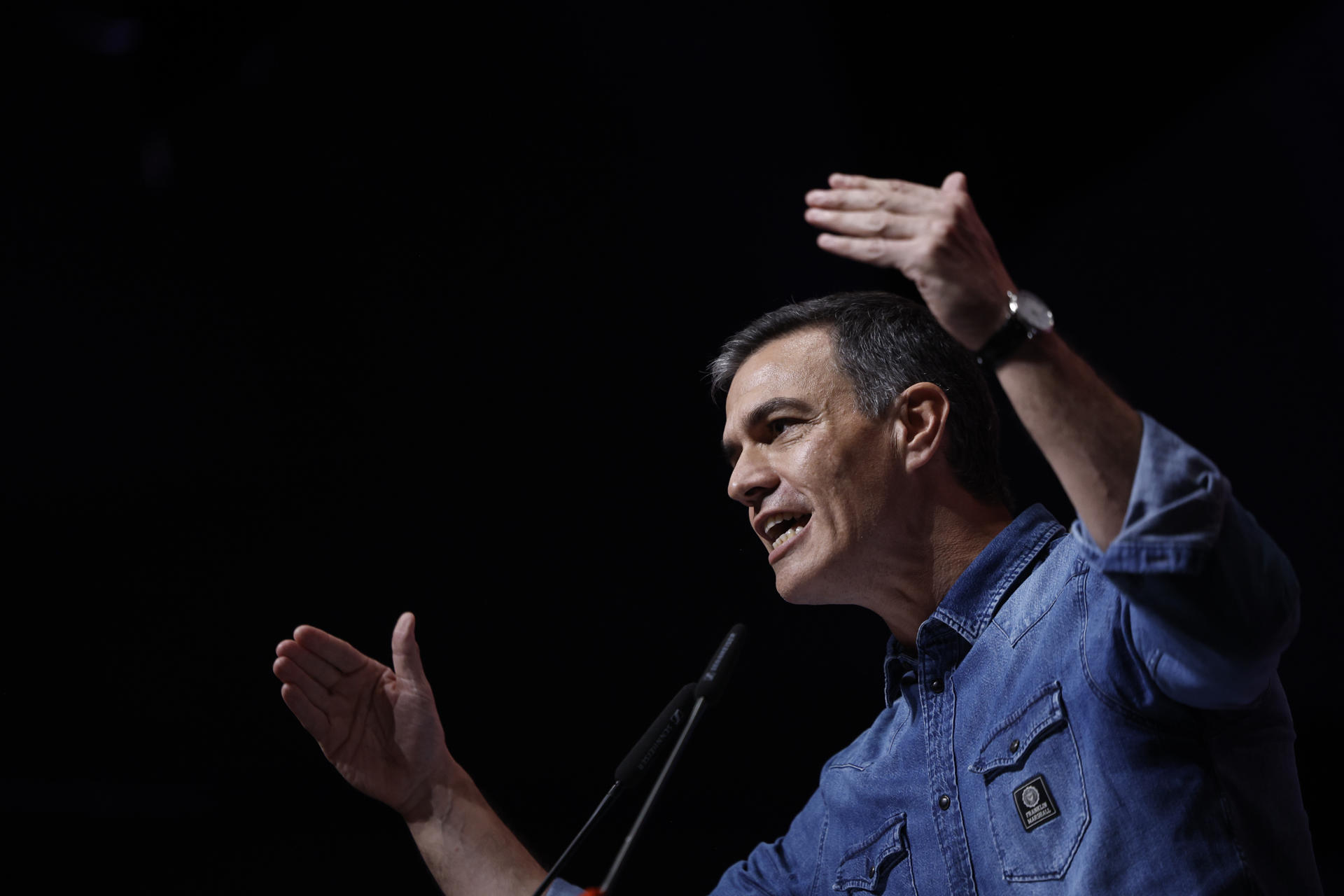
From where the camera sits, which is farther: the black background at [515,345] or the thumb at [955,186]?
the black background at [515,345]

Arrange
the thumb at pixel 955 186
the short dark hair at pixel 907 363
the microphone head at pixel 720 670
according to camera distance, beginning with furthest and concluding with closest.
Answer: the short dark hair at pixel 907 363 < the microphone head at pixel 720 670 < the thumb at pixel 955 186

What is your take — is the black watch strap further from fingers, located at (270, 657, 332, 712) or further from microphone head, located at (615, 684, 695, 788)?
fingers, located at (270, 657, 332, 712)

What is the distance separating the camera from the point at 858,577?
153 centimetres

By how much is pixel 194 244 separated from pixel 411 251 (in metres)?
0.51

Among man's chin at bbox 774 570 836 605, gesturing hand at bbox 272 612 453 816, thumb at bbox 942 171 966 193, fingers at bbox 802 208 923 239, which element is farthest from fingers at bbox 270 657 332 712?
thumb at bbox 942 171 966 193

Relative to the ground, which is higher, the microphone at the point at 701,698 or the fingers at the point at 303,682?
the fingers at the point at 303,682

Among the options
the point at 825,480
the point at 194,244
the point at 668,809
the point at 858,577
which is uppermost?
the point at 194,244

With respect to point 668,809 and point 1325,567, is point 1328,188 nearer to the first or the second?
point 1325,567

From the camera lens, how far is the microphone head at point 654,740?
1211mm

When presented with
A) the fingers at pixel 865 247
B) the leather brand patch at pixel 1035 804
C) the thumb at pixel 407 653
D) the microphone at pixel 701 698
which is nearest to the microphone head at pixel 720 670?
the microphone at pixel 701 698

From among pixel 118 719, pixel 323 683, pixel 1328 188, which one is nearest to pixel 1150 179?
pixel 1328 188

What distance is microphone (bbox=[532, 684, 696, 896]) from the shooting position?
1.18 meters

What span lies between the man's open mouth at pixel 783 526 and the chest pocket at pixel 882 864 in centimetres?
44

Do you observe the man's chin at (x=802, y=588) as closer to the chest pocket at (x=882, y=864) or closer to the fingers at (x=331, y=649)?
the chest pocket at (x=882, y=864)
